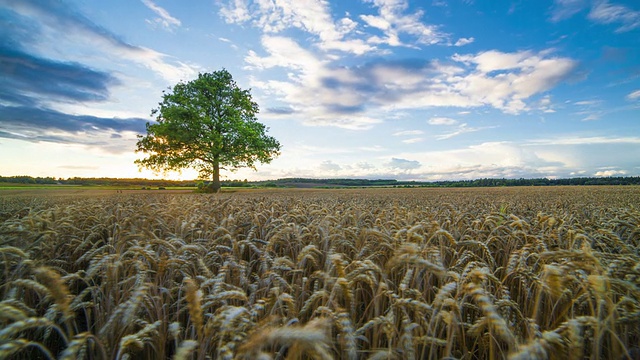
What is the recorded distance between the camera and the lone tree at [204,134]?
3484cm

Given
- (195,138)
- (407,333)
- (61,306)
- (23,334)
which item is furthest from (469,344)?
(195,138)

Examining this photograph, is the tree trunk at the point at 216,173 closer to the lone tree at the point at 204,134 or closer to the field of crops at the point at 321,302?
the lone tree at the point at 204,134

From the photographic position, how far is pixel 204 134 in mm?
36469

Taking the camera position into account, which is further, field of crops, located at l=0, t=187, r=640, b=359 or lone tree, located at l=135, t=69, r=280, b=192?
lone tree, located at l=135, t=69, r=280, b=192

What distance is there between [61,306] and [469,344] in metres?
3.02

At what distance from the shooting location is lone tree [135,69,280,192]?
3484 cm

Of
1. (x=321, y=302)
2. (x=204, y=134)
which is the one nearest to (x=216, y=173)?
(x=204, y=134)

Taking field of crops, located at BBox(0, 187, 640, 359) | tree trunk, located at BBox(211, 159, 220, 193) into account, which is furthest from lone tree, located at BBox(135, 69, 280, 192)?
field of crops, located at BBox(0, 187, 640, 359)

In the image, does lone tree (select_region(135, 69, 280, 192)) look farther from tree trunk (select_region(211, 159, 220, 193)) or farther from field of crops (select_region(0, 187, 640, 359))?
field of crops (select_region(0, 187, 640, 359))

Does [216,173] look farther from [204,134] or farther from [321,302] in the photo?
[321,302]

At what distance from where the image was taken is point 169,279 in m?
3.05

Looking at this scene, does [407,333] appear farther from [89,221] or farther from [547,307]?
[89,221]

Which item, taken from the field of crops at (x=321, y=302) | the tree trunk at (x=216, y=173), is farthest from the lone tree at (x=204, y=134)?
the field of crops at (x=321, y=302)

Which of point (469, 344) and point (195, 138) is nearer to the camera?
point (469, 344)
